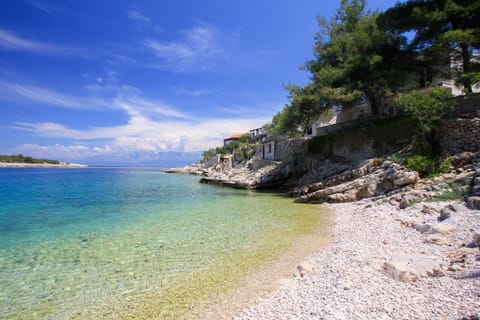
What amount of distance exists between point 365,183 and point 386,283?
12.4 meters

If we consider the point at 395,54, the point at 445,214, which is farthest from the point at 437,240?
the point at 395,54

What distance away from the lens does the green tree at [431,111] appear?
14.6 metres

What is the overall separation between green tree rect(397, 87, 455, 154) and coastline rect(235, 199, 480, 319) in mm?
8779

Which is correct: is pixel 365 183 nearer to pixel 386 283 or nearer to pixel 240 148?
pixel 386 283

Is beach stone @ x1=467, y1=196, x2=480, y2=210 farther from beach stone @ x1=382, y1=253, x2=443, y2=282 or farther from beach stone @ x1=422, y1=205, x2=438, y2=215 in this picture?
beach stone @ x1=382, y1=253, x2=443, y2=282

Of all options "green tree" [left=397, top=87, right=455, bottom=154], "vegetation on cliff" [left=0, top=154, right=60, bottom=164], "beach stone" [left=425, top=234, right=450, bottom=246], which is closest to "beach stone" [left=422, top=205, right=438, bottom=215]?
"beach stone" [left=425, top=234, right=450, bottom=246]

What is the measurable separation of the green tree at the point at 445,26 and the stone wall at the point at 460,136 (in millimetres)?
2962

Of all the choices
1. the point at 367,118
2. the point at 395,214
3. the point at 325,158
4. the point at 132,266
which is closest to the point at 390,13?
the point at 367,118

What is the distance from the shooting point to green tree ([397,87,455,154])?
14570 millimetres

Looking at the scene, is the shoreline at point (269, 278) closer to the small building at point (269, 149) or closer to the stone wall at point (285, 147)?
the stone wall at point (285, 147)

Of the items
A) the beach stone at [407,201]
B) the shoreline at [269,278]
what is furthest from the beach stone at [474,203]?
the shoreline at [269,278]

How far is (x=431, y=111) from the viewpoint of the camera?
1453 cm

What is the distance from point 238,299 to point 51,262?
21.5 ft

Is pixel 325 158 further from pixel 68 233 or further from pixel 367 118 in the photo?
pixel 68 233
